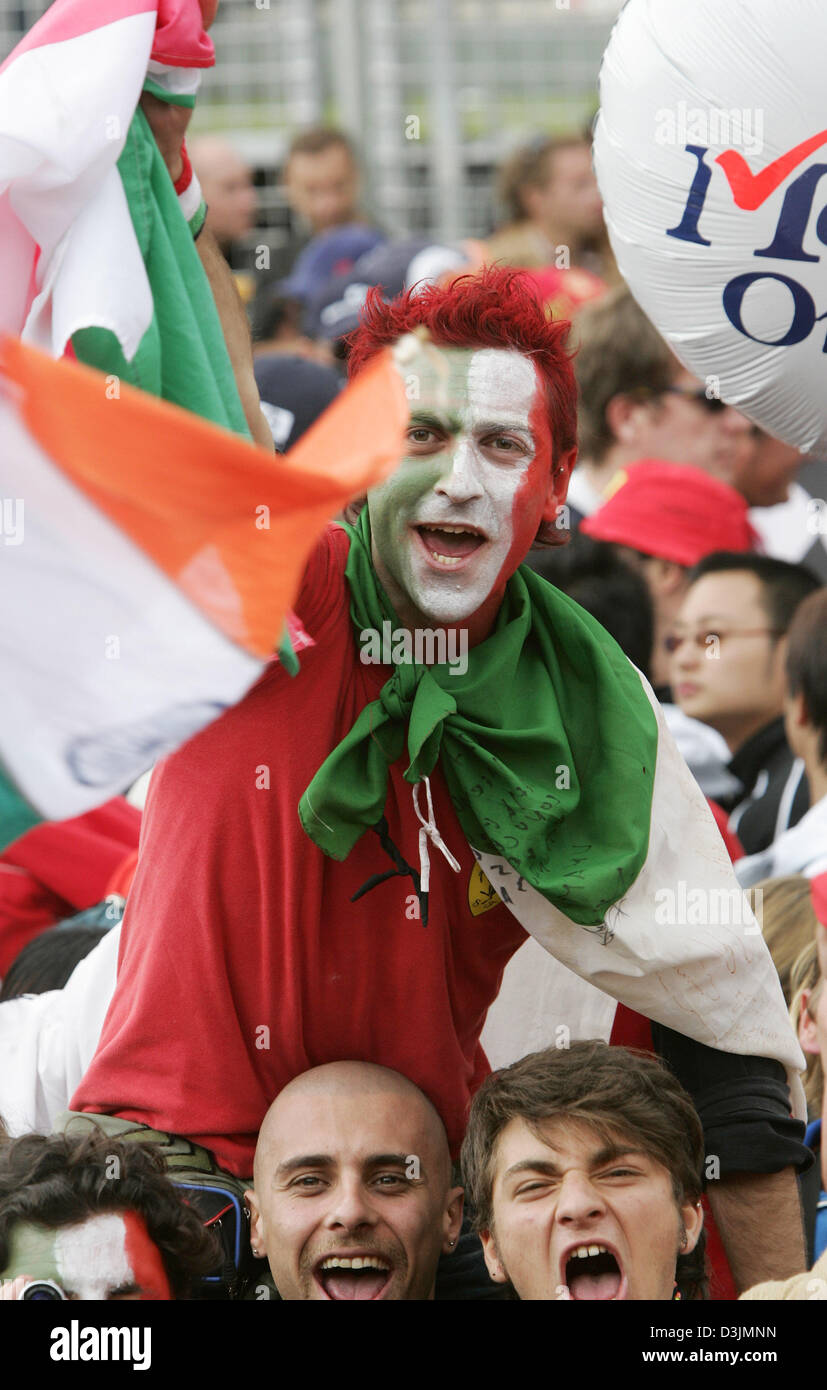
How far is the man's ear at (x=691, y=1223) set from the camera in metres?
2.49

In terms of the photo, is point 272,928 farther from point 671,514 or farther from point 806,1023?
point 671,514

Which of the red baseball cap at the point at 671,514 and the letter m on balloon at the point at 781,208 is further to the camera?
Answer: the red baseball cap at the point at 671,514

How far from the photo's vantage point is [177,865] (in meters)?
2.63

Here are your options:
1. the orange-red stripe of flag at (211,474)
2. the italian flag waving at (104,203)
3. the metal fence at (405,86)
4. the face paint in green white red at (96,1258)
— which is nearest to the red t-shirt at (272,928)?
the face paint in green white red at (96,1258)

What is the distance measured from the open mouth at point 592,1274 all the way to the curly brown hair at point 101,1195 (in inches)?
18.9

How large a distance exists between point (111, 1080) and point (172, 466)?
109 cm

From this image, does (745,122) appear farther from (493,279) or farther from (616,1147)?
(616,1147)

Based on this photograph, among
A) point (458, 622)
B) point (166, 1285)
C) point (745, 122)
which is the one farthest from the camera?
point (745, 122)

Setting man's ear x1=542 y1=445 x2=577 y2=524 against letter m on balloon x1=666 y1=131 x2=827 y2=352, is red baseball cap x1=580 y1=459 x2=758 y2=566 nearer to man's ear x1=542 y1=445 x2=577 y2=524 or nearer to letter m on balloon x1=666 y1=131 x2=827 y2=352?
letter m on balloon x1=666 y1=131 x2=827 y2=352

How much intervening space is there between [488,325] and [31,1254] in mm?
1354

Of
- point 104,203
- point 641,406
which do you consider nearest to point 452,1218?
point 104,203

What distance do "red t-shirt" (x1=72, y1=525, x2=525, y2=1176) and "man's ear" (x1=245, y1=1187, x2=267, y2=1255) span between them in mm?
63

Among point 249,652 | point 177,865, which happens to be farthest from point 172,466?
point 177,865

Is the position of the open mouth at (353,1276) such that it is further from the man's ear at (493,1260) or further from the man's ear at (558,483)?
the man's ear at (558,483)
